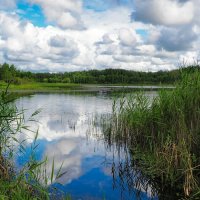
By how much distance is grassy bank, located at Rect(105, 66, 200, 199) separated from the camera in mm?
7707

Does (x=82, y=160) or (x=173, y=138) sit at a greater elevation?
(x=173, y=138)

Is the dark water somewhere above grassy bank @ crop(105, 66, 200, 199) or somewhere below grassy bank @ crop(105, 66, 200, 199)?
below

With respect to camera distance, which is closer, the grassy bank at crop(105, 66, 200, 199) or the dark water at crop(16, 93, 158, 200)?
the grassy bank at crop(105, 66, 200, 199)

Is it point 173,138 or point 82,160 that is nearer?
point 173,138

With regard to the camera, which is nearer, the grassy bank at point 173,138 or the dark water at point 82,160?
the grassy bank at point 173,138

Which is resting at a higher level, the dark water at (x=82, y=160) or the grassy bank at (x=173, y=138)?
the grassy bank at (x=173, y=138)

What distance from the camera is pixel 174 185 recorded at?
26.4ft

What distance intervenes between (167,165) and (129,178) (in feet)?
6.87

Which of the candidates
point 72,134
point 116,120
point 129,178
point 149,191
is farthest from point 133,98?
point 72,134

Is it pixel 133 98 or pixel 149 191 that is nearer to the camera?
pixel 149 191

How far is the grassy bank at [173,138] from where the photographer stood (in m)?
7.71

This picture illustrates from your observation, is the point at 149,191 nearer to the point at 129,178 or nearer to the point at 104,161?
the point at 129,178

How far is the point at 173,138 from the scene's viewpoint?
8.51 m

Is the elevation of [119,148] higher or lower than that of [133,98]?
lower
